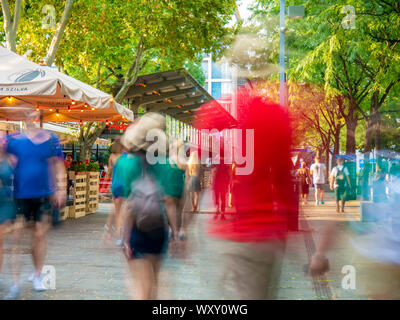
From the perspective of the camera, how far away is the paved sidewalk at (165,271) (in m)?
5.12

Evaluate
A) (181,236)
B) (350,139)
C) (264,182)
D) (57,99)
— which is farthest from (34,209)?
(350,139)

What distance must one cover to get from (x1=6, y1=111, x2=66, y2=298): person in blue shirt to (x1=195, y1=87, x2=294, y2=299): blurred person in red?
2.50 m

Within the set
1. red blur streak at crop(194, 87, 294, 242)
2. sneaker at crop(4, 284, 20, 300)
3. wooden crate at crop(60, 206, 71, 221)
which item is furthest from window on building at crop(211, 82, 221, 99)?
wooden crate at crop(60, 206, 71, 221)

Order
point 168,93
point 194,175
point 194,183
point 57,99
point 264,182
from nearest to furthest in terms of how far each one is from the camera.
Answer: point 264,182 → point 57,99 → point 194,175 → point 194,183 → point 168,93

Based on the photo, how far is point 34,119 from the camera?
17.1 ft

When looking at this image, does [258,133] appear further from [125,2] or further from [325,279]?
[125,2]

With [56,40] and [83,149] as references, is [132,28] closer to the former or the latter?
[56,40]

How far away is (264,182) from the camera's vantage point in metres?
3.25

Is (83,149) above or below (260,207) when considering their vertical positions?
above

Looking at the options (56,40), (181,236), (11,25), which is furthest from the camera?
(56,40)

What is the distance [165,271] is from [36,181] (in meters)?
2.01

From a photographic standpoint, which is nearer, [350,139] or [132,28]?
[132,28]
